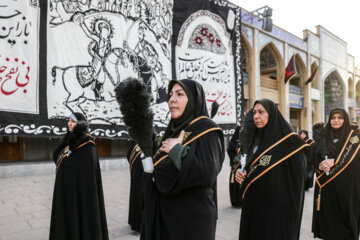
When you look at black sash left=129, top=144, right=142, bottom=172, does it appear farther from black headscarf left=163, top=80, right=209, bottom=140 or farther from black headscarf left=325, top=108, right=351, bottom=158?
black headscarf left=325, top=108, right=351, bottom=158

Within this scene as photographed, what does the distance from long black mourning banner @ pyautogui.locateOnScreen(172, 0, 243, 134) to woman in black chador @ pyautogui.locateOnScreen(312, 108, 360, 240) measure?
492cm

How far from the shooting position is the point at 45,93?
16.1 ft

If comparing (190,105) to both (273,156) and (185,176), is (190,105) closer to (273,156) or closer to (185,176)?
(185,176)

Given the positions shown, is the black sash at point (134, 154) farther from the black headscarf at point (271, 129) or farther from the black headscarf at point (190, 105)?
the black headscarf at point (190, 105)

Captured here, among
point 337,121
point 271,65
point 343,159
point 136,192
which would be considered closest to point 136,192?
point 136,192

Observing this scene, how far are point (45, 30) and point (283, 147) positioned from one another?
4.78 metres

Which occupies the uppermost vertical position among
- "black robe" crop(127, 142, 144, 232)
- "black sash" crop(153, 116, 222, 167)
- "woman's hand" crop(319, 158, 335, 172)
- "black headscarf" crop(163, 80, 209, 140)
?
"black headscarf" crop(163, 80, 209, 140)

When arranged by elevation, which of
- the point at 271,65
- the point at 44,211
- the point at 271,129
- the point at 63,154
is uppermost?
the point at 271,65

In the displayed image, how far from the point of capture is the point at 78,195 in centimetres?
229

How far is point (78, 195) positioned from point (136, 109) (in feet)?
5.00

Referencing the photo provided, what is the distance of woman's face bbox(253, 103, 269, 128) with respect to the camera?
2.12 metres

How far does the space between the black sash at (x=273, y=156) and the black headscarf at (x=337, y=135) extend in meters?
0.90

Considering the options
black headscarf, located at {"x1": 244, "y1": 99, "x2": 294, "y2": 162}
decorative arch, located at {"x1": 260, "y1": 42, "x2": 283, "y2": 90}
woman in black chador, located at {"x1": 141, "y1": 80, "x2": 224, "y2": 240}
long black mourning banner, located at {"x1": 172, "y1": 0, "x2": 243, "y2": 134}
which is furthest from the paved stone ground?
decorative arch, located at {"x1": 260, "y1": 42, "x2": 283, "y2": 90}

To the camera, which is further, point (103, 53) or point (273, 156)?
point (103, 53)
